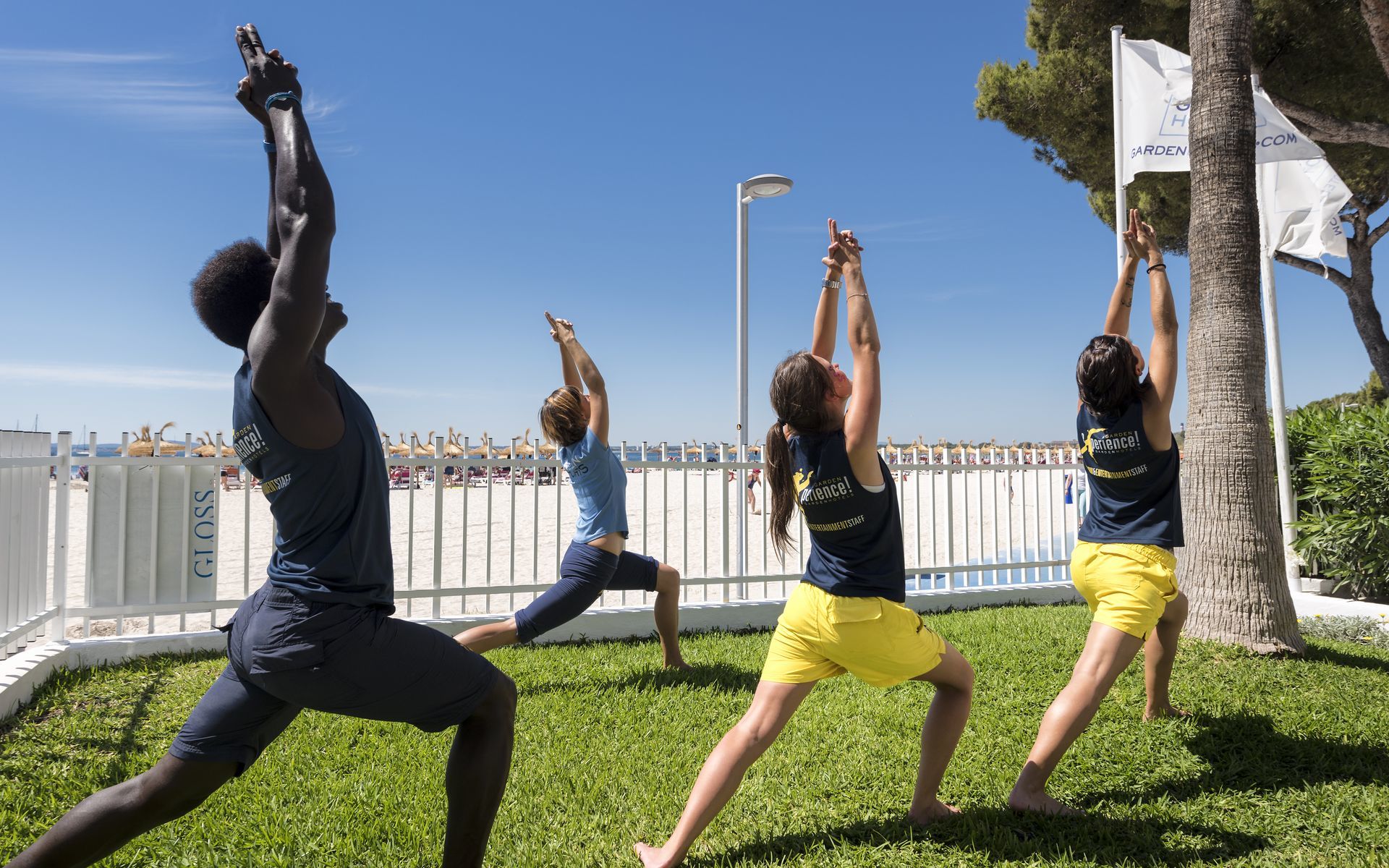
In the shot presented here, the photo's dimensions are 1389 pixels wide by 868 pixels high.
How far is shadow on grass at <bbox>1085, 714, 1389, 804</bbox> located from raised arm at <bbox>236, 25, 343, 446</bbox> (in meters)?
3.23

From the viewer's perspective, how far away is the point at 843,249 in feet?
9.76

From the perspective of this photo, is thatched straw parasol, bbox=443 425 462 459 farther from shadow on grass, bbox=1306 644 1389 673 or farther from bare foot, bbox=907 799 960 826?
shadow on grass, bbox=1306 644 1389 673

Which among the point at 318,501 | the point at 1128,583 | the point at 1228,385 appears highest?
the point at 1228,385

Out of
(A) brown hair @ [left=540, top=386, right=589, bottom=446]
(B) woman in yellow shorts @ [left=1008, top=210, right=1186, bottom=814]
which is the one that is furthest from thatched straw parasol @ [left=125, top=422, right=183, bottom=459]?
(B) woman in yellow shorts @ [left=1008, top=210, right=1186, bottom=814]

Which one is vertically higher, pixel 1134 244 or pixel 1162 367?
pixel 1134 244

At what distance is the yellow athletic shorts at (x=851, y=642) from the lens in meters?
2.84

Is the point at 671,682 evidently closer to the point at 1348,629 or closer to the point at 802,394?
the point at 802,394

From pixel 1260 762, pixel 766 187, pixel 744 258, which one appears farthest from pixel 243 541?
pixel 1260 762

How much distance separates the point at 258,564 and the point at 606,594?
5.18m

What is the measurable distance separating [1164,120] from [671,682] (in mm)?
7868

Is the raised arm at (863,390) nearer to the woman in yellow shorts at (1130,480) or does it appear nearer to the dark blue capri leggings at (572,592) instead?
the woman in yellow shorts at (1130,480)

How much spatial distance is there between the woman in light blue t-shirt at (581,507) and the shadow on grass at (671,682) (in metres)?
0.48

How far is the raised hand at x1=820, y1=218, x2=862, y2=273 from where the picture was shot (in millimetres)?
2943

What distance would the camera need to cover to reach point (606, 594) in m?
10.1
